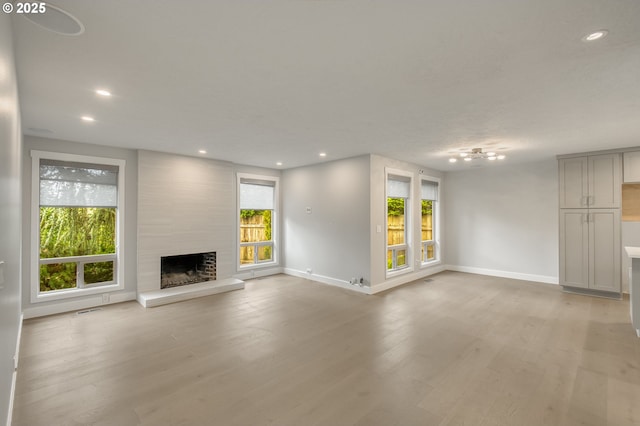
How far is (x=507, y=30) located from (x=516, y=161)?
5.49m

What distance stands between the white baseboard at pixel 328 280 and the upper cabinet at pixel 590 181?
13.8 ft

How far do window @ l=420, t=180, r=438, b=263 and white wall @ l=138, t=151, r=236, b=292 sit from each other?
4688 mm

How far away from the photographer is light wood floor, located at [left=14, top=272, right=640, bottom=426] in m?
2.19

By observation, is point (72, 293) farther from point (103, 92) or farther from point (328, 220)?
point (328, 220)

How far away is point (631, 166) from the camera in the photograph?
4.99 metres

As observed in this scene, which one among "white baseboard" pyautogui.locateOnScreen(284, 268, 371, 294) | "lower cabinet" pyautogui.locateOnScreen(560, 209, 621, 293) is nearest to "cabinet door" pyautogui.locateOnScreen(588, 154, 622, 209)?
"lower cabinet" pyautogui.locateOnScreen(560, 209, 621, 293)

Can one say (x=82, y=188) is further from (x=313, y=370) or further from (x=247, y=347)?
(x=313, y=370)

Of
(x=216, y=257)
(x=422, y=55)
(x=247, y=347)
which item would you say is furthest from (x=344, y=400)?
(x=216, y=257)

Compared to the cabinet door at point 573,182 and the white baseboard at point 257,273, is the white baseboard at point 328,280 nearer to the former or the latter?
the white baseboard at point 257,273

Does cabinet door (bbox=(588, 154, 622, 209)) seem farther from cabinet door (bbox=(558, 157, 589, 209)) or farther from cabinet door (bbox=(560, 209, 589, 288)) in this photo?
cabinet door (bbox=(560, 209, 589, 288))

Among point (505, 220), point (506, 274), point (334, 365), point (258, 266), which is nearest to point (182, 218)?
point (258, 266)

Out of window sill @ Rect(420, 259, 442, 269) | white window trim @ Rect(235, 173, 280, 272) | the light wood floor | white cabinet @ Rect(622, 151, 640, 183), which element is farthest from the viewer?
window sill @ Rect(420, 259, 442, 269)

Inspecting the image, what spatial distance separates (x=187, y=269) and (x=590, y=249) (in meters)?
7.70

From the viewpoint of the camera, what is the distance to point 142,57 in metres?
2.16
